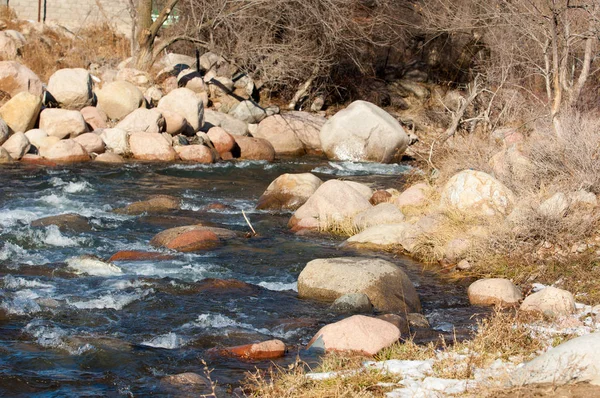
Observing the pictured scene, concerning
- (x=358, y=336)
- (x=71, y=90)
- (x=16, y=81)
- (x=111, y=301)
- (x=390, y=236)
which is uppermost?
(x=16, y=81)

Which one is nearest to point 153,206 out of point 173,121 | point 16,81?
point 173,121

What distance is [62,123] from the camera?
1652 centimetres

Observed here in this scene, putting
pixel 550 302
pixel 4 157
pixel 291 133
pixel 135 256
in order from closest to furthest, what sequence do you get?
pixel 550 302, pixel 135 256, pixel 4 157, pixel 291 133

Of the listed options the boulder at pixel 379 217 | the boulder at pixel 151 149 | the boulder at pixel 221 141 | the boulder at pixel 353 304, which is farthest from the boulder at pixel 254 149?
the boulder at pixel 353 304

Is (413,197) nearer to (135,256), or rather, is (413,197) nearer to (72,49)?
(135,256)

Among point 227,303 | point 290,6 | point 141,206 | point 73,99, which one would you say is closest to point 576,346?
point 227,303

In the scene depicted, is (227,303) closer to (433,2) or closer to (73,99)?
(73,99)

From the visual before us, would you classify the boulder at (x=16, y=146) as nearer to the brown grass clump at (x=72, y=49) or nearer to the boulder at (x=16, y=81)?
the boulder at (x=16, y=81)

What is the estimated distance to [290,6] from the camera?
71.7 feet

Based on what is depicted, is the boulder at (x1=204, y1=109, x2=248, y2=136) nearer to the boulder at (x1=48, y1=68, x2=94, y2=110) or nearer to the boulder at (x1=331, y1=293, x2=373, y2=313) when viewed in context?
the boulder at (x1=48, y1=68, x2=94, y2=110)

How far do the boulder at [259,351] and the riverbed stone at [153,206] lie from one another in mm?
6071

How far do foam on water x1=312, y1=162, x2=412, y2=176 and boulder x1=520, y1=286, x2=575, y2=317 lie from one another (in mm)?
9842

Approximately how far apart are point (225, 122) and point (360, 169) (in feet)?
15.1

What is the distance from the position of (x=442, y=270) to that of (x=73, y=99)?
1195 cm
